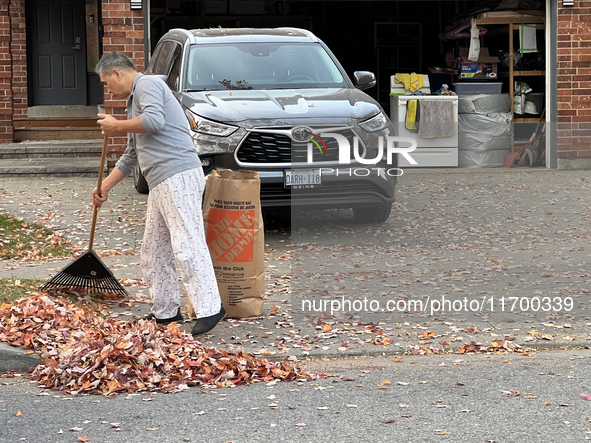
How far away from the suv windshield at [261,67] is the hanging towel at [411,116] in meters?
4.13

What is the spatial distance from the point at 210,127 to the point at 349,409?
460cm

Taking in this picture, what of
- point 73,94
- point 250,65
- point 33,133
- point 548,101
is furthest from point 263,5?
point 250,65

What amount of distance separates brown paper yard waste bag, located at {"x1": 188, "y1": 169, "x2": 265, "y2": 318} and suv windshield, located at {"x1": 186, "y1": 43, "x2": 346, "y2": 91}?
3.55 m

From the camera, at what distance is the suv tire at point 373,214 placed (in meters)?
9.76

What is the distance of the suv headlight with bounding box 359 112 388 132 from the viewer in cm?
884

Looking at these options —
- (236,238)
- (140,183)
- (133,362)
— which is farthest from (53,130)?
(133,362)

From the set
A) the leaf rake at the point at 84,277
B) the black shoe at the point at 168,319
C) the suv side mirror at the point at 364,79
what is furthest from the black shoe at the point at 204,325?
the suv side mirror at the point at 364,79

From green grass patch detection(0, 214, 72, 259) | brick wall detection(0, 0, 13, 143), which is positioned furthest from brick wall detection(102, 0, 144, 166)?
green grass patch detection(0, 214, 72, 259)

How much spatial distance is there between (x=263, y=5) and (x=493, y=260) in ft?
39.1

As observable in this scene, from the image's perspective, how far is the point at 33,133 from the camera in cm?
1552

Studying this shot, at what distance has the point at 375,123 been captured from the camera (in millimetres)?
8977

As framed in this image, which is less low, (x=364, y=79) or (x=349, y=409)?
(x=364, y=79)

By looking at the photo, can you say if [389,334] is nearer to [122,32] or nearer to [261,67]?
[261,67]

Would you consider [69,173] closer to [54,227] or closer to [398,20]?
[54,227]
